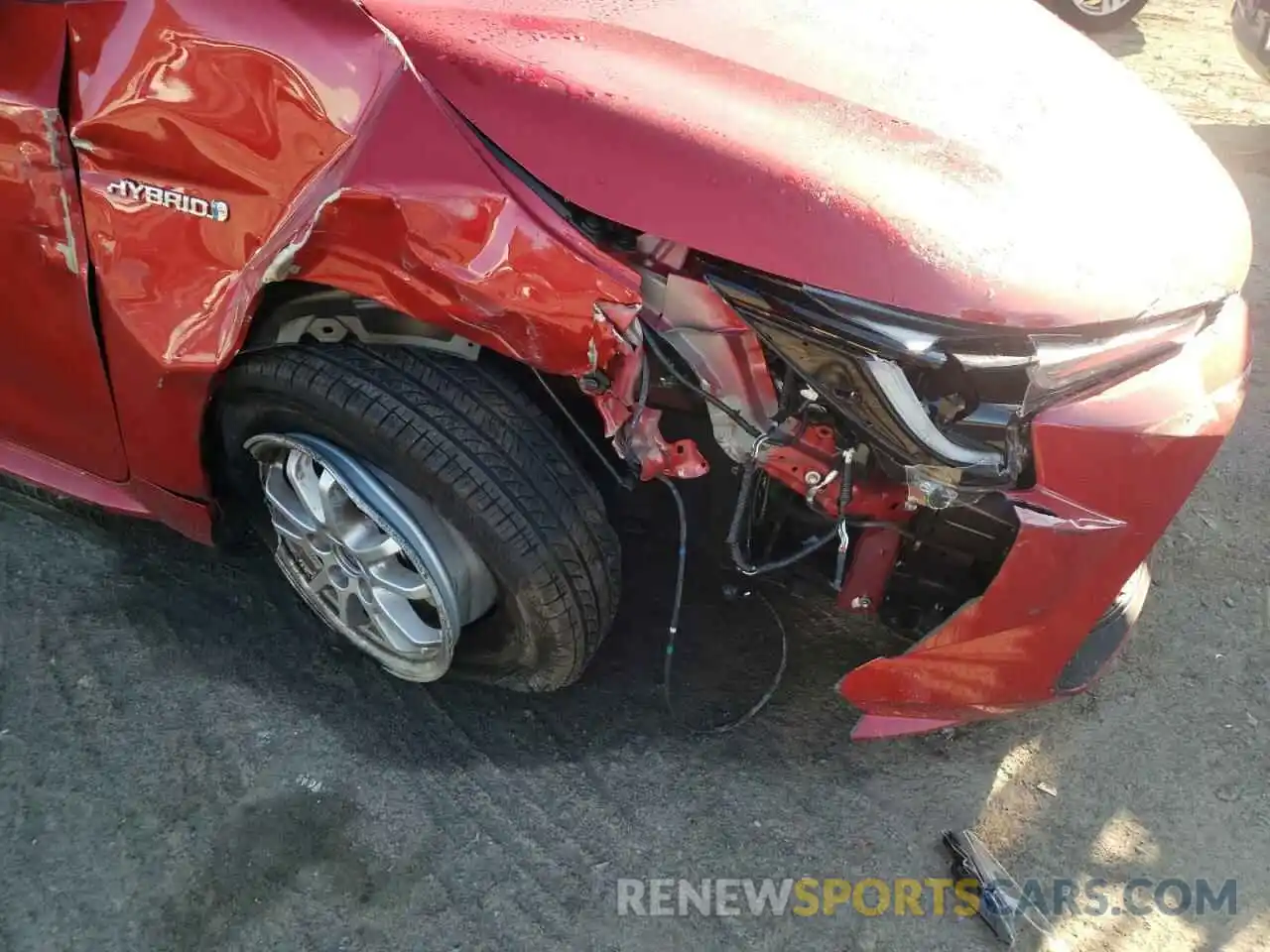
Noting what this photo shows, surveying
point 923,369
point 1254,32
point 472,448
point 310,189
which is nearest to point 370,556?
point 472,448

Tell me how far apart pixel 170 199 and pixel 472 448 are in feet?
2.16

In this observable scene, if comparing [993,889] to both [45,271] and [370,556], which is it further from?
[45,271]

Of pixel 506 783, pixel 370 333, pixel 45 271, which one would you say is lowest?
pixel 506 783

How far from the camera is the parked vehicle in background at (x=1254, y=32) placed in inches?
172

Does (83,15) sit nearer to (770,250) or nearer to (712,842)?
(770,250)

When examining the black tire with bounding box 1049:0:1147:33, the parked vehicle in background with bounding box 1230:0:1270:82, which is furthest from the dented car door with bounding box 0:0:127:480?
the black tire with bounding box 1049:0:1147:33

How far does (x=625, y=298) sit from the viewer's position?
1583mm

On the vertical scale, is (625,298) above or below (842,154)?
below

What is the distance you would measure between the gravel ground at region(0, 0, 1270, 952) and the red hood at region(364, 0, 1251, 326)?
238mm

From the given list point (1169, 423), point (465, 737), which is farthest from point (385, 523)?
point (1169, 423)

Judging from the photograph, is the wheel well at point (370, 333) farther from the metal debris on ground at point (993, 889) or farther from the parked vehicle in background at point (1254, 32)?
the parked vehicle in background at point (1254, 32)

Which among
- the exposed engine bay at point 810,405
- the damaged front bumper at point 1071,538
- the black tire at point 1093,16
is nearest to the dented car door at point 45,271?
the exposed engine bay at point 810,405

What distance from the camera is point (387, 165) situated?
63.1 inches

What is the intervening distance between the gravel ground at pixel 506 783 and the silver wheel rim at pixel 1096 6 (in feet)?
14.8
